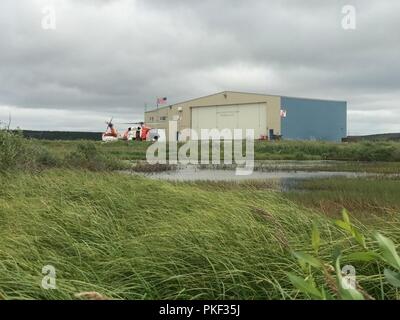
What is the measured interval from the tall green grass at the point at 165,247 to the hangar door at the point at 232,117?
43.1 metres

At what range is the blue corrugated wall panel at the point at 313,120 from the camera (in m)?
48.5

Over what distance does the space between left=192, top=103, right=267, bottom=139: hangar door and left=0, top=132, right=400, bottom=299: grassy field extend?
4262cm

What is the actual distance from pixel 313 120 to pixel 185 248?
4895 centimetres

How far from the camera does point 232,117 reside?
51.6 metres

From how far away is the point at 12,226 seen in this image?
5562 millimetres

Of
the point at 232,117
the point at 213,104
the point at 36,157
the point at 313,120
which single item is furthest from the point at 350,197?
the point at 213,104

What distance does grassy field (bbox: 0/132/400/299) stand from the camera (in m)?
3.39

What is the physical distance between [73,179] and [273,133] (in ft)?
133

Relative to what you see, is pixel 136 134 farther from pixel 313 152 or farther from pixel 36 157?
pixel 36 157

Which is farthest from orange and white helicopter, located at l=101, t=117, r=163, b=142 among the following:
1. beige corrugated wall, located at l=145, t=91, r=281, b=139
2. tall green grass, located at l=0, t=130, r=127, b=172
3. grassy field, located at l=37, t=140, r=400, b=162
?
tall green grass, located at l=0, t=130, r=127, b=172

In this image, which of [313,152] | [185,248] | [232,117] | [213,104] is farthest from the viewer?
[213,104]

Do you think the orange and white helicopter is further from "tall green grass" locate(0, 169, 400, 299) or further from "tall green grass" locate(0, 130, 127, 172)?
"tall green grass" locate(0, 169, 400, 299)
